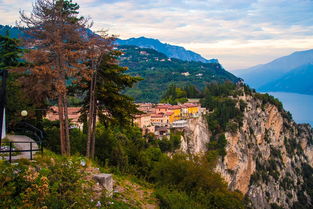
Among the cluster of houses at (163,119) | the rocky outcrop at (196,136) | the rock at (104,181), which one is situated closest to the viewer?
the rock at (104,181)

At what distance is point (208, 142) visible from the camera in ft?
197

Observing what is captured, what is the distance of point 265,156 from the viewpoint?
258 feet

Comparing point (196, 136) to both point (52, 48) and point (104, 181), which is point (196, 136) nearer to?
point (52, 48)

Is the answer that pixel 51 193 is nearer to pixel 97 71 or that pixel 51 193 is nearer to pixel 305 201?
pixel 97 71

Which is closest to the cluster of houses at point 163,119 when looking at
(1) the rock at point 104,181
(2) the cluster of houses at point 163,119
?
(2) the cluster of houses at point 163,119

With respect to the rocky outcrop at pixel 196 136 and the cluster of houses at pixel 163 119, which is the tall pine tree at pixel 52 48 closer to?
the cluster of houses at pixel 163 119

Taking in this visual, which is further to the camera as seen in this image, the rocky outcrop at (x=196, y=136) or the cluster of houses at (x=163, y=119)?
the rocky outcrop at (x=196, y=136)

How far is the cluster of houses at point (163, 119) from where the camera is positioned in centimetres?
4800

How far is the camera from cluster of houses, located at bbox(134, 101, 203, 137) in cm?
4800

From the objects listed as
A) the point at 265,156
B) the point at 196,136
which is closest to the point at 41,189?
the point at 196,136

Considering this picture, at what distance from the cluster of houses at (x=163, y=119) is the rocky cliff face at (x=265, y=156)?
2.94 m

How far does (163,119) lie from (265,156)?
114 feet

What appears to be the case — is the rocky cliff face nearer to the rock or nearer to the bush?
the rock

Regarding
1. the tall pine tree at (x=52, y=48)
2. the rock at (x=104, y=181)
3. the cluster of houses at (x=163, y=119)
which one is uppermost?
the tall pine tree at (x=52, y=48)
